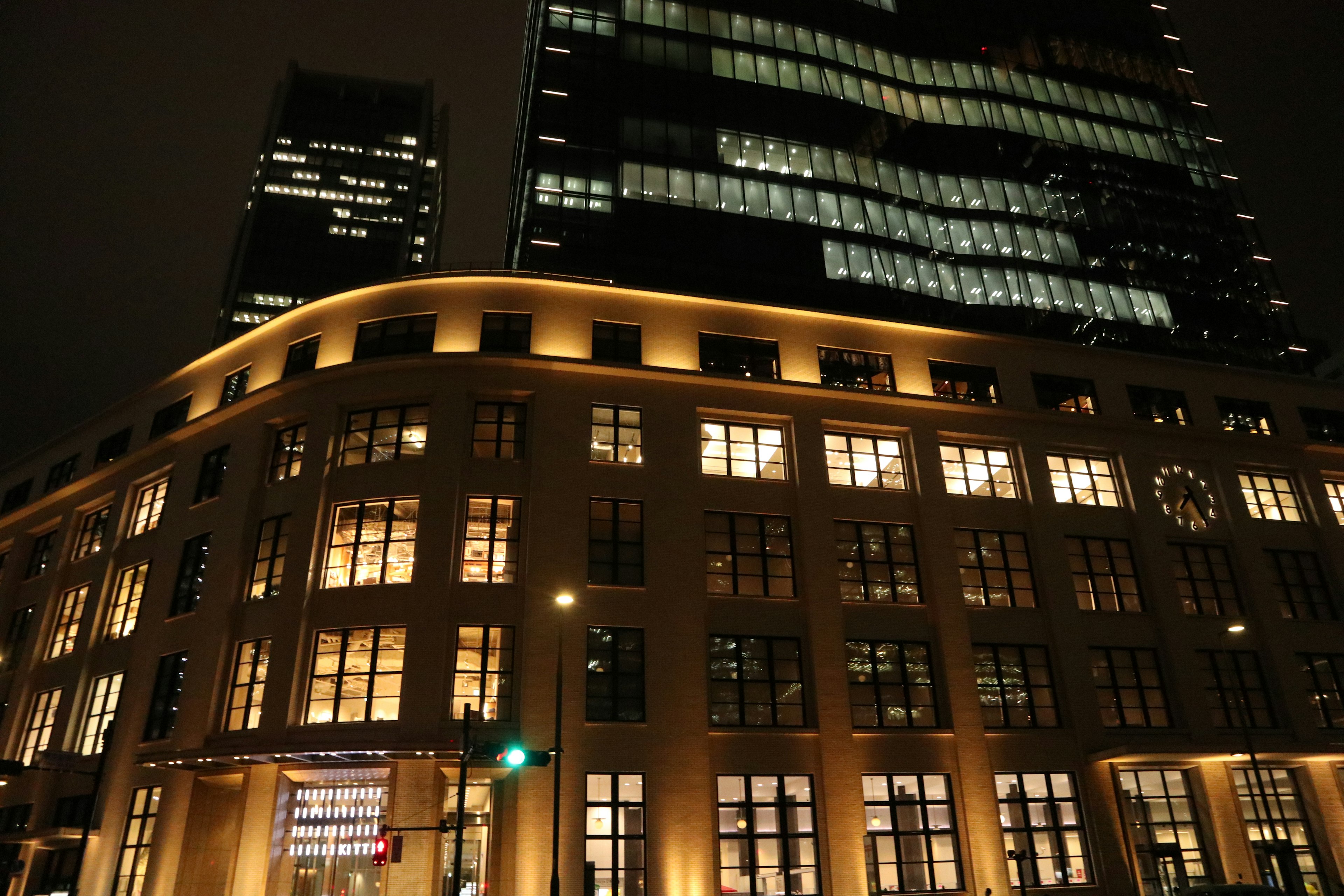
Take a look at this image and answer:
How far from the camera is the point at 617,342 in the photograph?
3538cm

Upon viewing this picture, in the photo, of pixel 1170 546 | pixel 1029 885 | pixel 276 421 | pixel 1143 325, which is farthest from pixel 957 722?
pixel 1143 325

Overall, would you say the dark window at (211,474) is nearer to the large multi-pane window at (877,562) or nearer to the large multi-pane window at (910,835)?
the large multi-pane window at (877,562)

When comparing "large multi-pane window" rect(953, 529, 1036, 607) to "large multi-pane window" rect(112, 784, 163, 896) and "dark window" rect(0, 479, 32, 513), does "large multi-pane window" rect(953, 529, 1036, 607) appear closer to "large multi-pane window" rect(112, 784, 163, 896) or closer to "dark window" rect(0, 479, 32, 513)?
"large multi-pane window" rect(112, 784, 163, 896)

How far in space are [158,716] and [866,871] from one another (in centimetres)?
2545

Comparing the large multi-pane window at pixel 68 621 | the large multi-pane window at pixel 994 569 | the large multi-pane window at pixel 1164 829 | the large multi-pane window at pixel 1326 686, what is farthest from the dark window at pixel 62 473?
the large multi-pane window at pixel 1326 686

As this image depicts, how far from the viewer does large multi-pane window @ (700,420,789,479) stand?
114 ft

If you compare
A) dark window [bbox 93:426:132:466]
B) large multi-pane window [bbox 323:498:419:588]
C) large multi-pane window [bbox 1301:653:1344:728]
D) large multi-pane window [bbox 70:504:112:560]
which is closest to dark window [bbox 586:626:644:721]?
large multi-pane window [bbox 323:498:419:588]

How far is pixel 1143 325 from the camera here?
52938 millimetres

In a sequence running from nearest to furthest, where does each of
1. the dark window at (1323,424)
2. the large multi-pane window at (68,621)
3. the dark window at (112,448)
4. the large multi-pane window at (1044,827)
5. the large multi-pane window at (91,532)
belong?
the large multi-pane window at (1044,827), the large multi-pane window at (68,621), the large multi-pane window at (91,532), the dark window at (112,448), the dark window at (1323,424)

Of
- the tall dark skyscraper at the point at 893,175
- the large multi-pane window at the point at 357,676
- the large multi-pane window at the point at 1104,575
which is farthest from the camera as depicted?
the tall dark skyscraper at the point at 893,175

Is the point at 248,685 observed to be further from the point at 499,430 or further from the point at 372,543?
the point at 499,430

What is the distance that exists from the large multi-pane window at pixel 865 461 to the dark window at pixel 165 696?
25.4 metres

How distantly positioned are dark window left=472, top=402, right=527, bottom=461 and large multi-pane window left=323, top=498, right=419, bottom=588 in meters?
3.17

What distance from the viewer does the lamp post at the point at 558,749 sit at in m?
23.7
